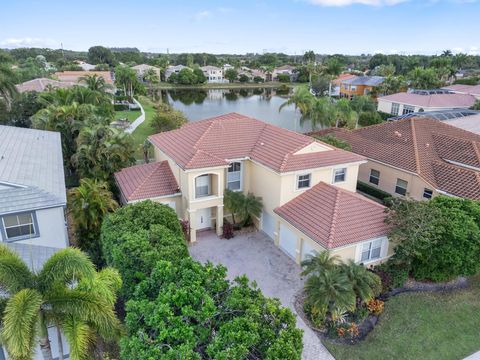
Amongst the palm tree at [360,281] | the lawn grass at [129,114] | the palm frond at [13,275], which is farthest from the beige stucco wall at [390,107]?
the palm frond at [13,275]

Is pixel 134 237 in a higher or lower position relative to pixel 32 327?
lower

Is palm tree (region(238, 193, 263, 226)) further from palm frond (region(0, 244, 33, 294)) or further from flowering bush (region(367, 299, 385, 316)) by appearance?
palm frond (region(0, 244, 33, 294))

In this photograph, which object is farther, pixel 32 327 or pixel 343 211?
pixel 343 211

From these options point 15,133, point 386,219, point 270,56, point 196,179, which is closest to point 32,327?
point 196,179

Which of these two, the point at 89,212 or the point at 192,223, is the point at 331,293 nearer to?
the point at 192,223

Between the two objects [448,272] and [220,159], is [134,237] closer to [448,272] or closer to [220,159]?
[220,159]

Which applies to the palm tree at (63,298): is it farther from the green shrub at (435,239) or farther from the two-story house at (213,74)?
the two-story house at (213,74)

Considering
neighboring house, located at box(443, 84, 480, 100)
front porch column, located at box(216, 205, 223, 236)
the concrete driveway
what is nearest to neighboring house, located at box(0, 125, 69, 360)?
the concrete driveway

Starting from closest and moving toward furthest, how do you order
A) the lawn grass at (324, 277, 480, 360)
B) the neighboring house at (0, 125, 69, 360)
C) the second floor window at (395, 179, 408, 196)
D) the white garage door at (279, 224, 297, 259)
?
the lawn grass at (324, 277, 480, 360), the neighboring house at (0, 125, 69, 360), the white garage door at (279, 224, 297, 259), the second floor window at (395, 179, 408, 196)
